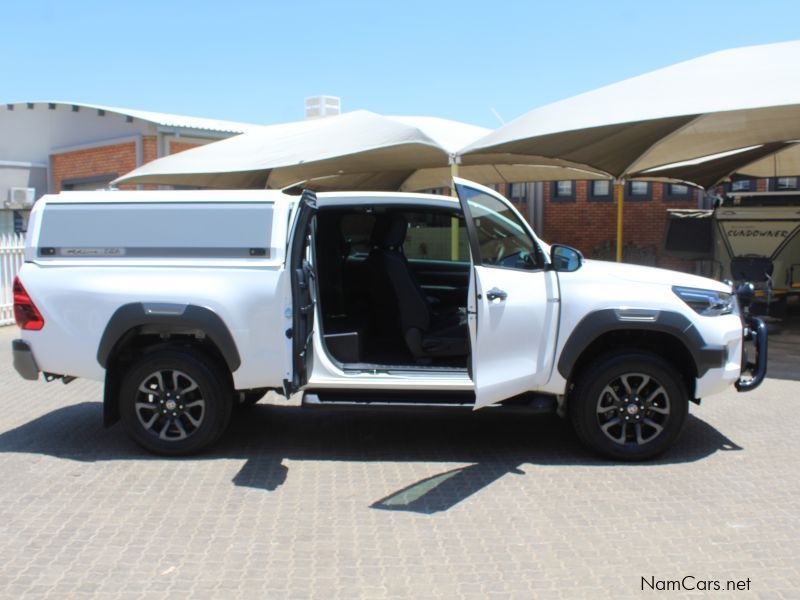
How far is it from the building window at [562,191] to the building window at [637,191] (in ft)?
4.54

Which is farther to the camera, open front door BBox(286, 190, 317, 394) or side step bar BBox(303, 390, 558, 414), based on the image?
side step bar BBox(303, 390, 558, 414)

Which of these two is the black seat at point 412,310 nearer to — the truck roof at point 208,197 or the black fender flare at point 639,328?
the truck roof at point 208,197

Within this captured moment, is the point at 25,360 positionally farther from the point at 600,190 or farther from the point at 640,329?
the point at 600,190

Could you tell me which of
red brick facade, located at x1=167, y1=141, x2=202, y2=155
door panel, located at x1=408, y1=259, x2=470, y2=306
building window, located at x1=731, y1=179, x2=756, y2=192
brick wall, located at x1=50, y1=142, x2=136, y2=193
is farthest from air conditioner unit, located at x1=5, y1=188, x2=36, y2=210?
building window, located at x1=731, y1=179, x2=756, y2=192

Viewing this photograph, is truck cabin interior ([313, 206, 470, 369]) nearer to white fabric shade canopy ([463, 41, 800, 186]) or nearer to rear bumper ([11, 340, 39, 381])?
rear bumper ([11, 340, 39, 381])

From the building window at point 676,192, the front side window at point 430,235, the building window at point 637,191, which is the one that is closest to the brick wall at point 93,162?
the front side window at point 430,235

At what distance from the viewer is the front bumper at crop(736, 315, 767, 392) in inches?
219

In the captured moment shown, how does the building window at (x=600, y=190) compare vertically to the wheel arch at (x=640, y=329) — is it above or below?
above

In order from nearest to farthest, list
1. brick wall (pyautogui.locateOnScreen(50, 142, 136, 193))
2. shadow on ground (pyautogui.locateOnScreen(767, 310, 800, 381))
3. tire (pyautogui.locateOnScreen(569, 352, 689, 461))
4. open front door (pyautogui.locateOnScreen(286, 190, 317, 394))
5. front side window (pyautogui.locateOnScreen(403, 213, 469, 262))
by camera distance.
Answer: open front door (pyautogui.locateOnScreen(286, 190, 317, 394))
tire (pyautogui.locateOnScreen(569, 352, 689, 461))
front side window (pyautogui.locateOnScreen(403, 213, 469, 262))
shadow on ground (pyautogui.locateOnScreen(767, 310, 800, 381))
brick wall (pyautogui.locateOnScreen(50, 142, 136, 193))

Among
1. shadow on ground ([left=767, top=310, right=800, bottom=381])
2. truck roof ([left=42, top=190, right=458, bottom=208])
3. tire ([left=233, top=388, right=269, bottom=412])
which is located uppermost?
truck roof ([left=42, top=190, right=458, bottom=208])

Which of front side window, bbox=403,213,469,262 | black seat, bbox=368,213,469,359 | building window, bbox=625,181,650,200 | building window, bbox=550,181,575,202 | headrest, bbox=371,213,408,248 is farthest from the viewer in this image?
building window, bbox=550,181,575,202

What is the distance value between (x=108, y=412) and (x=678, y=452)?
13.6 ft

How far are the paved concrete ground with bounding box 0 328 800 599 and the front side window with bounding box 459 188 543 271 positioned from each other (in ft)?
4.69

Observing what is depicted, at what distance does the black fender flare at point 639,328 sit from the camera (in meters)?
5.26
